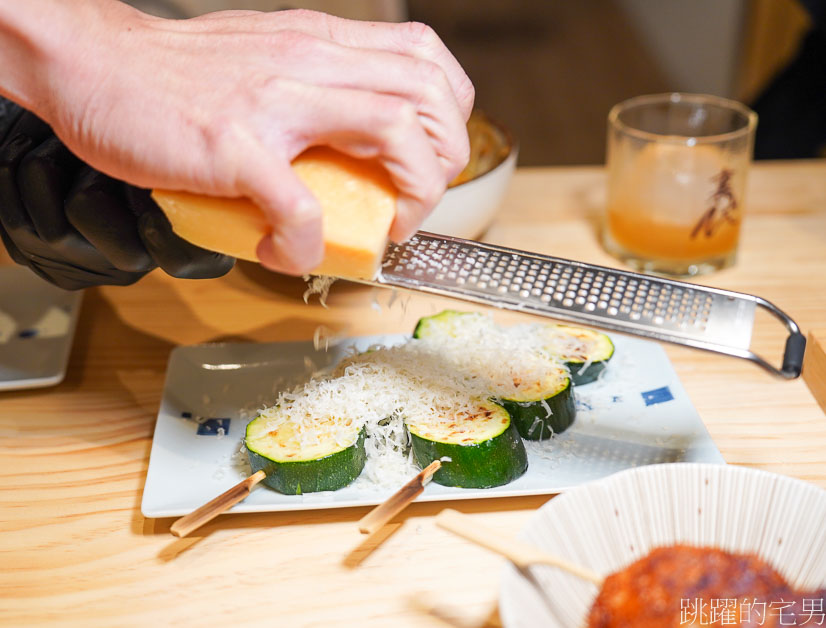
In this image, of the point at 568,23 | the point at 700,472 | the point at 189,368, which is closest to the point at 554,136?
the point at 568,23

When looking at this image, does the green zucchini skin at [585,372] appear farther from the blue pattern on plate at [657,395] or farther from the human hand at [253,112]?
the human hand at [253,112]

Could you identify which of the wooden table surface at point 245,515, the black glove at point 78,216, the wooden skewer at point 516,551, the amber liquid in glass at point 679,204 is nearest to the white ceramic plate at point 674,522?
the wooden skewer at point 516,551

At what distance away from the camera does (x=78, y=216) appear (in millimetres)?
1274

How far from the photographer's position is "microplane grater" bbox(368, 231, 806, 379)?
1158 millimetres

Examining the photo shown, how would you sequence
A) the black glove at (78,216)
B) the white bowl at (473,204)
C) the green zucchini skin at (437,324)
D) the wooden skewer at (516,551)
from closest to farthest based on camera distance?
the wooden skewer at (516,551) → the black glove at (78,216) → the green zucchini skin at (437,324) → the white bowl at (473,204)

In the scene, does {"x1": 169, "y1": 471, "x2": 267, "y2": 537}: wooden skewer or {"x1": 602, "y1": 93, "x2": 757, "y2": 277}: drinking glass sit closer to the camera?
{"x1": 169, "y1": 471, "x2": 267, "y2": 537}: wooden skewer

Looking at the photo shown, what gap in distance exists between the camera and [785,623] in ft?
2.81

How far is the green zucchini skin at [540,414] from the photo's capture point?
51.6 inches

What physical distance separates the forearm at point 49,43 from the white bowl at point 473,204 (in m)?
0.77

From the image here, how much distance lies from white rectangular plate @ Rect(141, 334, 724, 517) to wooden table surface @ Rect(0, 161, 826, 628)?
0.05 meters

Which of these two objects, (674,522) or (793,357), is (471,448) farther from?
(793,357)

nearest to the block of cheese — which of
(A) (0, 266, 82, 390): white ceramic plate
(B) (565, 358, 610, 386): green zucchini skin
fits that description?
(B) (565, 358, 610, 386): green zucchini skin

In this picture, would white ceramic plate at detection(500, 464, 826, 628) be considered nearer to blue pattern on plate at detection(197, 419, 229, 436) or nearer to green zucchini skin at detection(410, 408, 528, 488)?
green zucchini skin at detection(410, 408, 528, 488)

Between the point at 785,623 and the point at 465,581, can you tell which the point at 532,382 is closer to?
the point at 465,581
